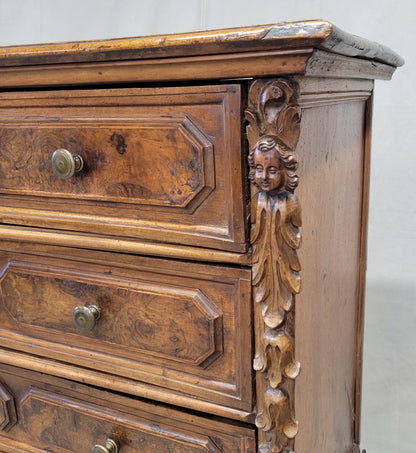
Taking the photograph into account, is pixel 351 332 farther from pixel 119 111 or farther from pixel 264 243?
pixel 119 111

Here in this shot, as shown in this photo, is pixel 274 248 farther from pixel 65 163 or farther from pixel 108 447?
pixel 108 447

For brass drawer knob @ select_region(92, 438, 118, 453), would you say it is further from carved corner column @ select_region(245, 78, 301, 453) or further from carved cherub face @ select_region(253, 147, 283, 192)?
carved cherub face @ select_region(253, 147, 283, 192)

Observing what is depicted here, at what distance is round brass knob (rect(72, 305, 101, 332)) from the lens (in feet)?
2.79

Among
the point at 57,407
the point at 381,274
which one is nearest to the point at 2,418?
the point at 57,407

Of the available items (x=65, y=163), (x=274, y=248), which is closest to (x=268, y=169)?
(x=274, y=248)

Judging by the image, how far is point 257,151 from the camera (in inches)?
26.2

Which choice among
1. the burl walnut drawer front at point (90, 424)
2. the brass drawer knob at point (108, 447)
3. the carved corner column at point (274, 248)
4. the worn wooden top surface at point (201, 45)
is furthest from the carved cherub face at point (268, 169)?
the brass drawer knob at point (108, 447)

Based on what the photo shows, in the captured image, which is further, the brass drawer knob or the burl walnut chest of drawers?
the brass drawer knob

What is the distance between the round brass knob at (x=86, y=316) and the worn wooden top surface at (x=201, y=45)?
0.36 meters

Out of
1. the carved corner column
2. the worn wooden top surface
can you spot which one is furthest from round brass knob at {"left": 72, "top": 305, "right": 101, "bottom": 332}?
the worn wooden top surface

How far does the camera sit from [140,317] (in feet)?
2.73

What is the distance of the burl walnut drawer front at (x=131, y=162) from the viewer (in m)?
0.70

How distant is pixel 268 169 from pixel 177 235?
0.55 feet

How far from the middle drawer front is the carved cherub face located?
0.14 m
